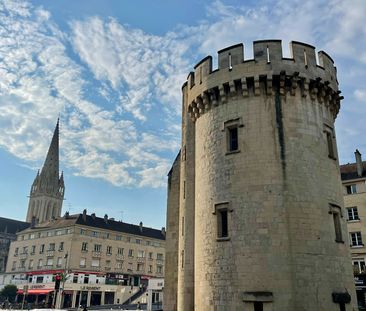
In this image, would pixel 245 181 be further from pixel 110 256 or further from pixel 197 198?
pixel 110 256

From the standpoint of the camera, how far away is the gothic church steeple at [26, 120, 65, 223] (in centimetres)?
12569

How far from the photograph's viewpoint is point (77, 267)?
209 feet

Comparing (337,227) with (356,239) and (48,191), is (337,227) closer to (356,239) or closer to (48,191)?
(356,239)

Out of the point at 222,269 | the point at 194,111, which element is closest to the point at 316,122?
the point at 194,111

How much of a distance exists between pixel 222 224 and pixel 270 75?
7.55 metres

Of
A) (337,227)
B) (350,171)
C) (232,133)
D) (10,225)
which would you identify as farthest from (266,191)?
(10,225)

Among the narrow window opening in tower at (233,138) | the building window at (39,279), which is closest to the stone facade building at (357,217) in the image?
the narrow window opening in tower at (233,138)

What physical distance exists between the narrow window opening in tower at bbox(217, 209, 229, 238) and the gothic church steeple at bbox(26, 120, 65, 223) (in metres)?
116

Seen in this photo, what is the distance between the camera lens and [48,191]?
12794 centimetres

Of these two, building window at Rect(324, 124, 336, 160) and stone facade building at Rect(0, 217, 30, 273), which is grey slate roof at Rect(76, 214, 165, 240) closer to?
stone facade building at Rect(0, 217, 30, 273)

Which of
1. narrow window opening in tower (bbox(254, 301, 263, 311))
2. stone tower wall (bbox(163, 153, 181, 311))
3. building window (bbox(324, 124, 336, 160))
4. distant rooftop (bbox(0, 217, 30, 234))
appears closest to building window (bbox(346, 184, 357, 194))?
building window (bbox(324, 124, 336, 160))

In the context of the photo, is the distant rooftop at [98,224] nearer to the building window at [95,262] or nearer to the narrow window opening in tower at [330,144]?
the building window at [95,262]

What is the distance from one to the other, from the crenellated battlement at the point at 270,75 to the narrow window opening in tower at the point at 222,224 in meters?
5.77

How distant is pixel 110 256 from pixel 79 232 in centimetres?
833
